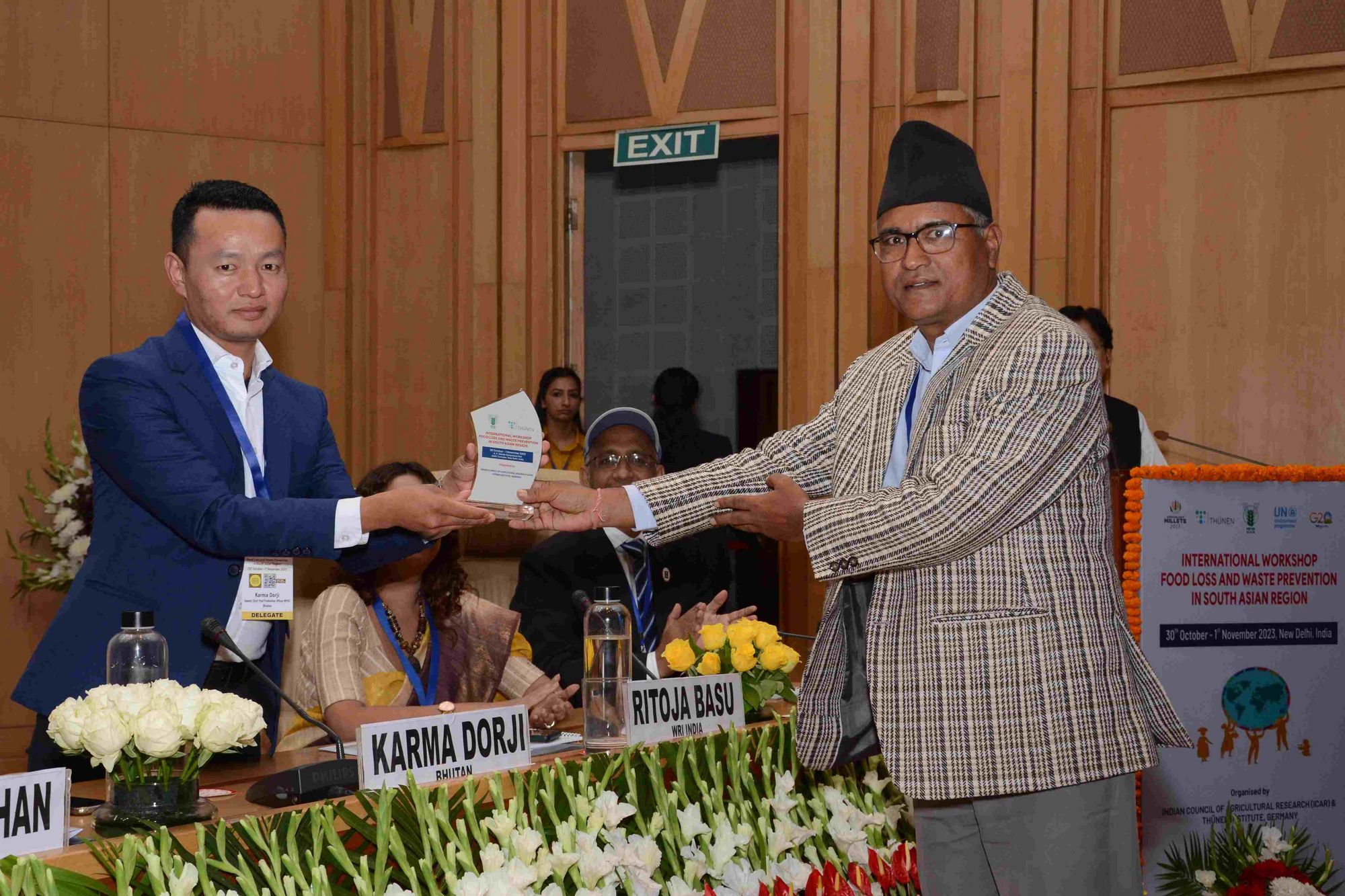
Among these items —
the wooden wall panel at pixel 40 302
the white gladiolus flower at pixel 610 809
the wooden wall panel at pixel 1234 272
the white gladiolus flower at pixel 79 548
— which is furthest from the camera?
the wooden wall panel at pixel 40 302

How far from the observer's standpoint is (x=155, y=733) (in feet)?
5.69

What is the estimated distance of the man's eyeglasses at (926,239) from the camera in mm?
2115

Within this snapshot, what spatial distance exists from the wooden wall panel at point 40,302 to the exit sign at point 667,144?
236 cm

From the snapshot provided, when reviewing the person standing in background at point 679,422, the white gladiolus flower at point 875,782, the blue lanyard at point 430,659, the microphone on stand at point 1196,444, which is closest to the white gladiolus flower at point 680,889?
the white gladiolus flower at point 875,782

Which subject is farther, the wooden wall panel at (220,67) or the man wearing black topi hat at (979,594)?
the wooden wall panel at (220,67)

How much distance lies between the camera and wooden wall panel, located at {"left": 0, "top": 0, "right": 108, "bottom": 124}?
6137 mm

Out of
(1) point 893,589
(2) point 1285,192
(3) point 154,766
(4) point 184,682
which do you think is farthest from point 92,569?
(2) point 1285,192

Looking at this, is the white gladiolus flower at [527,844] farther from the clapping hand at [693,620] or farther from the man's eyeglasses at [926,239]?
the clapping hand at [693,620]

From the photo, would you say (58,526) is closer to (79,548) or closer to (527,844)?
(79,548)

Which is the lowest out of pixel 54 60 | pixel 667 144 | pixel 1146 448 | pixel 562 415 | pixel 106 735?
pixel 106 735

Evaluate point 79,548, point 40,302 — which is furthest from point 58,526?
point 40,302

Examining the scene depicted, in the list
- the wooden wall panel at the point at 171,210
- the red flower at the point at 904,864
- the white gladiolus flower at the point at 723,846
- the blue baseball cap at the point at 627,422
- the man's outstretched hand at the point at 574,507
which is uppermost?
the wooden wall panel at the point at 171,210

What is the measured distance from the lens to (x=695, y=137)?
6.35 metres

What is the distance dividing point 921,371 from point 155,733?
123 cm
